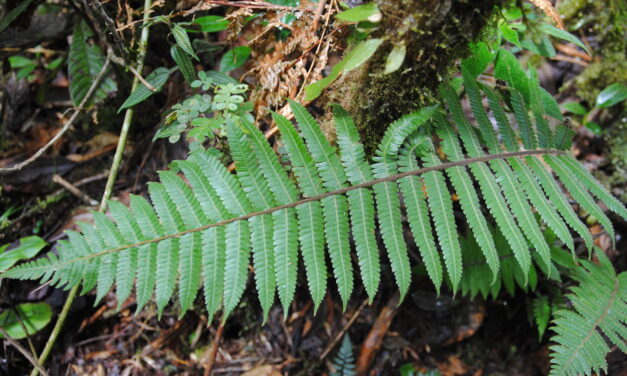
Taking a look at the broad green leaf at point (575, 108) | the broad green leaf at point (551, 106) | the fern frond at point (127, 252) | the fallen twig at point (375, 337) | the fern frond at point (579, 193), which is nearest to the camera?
the fern frond at point (127, 252)

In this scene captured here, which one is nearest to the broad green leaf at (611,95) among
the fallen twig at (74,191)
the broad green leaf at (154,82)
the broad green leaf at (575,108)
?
the broad green leaf at (575,108)

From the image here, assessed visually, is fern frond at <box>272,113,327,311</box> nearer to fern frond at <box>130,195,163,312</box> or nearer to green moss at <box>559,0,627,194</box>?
fern frond at <box>130,195,163,312</box>

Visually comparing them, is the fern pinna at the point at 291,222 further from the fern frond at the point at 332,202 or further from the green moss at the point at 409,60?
the green moss at the point at 409,60

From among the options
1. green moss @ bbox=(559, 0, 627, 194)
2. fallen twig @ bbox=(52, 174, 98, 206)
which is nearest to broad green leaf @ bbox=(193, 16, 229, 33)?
fallen twig @ bbox=(52, 174, 98, 206)

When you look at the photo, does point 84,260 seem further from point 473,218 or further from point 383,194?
point 473,218

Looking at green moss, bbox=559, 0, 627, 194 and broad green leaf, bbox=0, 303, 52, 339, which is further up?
green moss, bbox=559, 0, 627, 194
